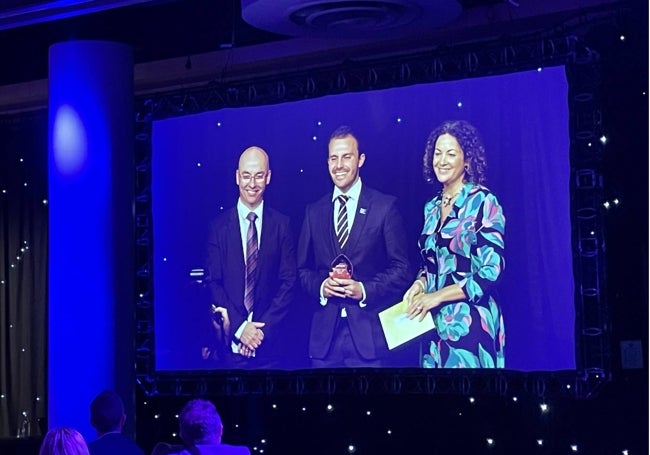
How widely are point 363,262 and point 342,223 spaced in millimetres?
277

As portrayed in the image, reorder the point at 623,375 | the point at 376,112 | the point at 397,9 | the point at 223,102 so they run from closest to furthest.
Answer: the point at 397,9
the point at 623,375
the point at 376,112
the point at 223,102

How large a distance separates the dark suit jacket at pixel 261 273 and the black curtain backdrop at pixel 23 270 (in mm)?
2227

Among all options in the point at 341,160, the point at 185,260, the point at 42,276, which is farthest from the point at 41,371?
the point at 341,160

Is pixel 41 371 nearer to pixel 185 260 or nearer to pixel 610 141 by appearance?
pixel 185 260

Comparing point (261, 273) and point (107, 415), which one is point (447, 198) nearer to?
point (261, 273)

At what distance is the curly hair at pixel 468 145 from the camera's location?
6238 millimetres

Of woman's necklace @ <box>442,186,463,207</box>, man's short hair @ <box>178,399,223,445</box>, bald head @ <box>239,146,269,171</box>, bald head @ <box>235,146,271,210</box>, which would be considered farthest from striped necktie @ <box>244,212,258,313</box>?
man's short hair @ <box>178,399,223,445</box>

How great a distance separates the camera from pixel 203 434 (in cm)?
437

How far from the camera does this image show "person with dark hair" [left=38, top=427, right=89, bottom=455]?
343cm

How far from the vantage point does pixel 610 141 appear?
6.08 m

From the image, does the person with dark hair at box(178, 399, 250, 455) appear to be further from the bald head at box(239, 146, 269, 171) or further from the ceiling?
the bald head at box(239, 146, 269, 171)

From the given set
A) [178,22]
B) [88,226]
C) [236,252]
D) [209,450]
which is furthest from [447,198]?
[209,450]

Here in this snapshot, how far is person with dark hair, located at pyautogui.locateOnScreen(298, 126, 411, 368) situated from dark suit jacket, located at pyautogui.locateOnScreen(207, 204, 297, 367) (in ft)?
0.42

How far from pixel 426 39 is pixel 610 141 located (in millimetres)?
1468
